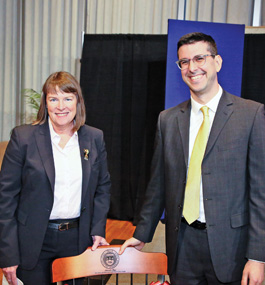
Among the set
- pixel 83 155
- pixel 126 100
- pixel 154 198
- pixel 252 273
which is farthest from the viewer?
pixel 126 100

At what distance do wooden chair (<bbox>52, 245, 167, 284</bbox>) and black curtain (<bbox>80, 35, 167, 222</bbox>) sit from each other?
3.57 m

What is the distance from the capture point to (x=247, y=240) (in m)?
1.69

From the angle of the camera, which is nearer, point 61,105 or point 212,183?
point 212,183

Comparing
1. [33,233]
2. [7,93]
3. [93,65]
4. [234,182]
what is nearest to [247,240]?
[234,182]

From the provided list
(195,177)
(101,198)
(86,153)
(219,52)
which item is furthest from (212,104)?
(219,52)

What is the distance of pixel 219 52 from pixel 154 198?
271 centimetres

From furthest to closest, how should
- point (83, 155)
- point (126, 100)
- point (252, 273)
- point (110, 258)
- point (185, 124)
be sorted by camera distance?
1. point (126, 100)
2. point (83, 155)
3. point (185, 124)
4. point (110, 258)
5. point (252, 273)

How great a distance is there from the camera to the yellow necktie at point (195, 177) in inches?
68.9

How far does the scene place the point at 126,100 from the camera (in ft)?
→ 17.6

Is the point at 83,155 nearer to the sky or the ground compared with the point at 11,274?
nearer to the sky

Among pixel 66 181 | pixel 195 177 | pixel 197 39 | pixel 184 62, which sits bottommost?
pixel 66 181

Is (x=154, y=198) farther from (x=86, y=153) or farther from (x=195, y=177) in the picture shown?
(x=86, y=153)

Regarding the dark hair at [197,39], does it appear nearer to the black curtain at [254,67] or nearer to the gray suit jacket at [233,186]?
the gray suit jacket at [233,186]

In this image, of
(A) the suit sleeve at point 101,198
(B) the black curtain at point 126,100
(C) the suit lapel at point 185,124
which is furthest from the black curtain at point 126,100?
(C) the suit lapel at point 185,124
